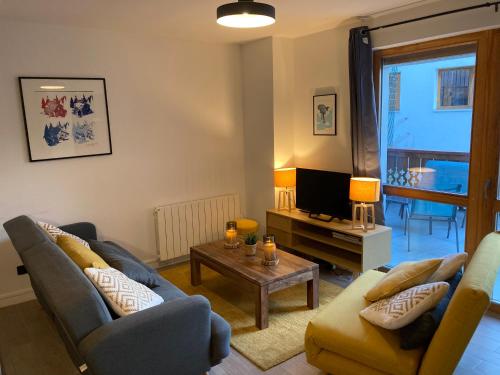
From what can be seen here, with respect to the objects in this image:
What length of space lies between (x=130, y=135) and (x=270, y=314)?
7.21ft

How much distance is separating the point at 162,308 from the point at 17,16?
271 cm

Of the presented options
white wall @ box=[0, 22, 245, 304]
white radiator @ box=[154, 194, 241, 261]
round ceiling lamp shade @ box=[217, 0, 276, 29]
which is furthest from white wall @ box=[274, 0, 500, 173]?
round ceiling lamp shade @ box=[217, 0, 276, 29]

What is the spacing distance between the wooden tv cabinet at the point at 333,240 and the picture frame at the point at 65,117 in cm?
189

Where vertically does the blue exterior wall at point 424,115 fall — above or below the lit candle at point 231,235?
above

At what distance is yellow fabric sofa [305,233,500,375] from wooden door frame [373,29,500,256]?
29.8 inches

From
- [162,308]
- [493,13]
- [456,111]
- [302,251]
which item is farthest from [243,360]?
[493,13]

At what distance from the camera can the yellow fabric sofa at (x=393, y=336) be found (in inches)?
74.6

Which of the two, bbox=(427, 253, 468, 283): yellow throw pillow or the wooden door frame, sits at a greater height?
the wooden door frame

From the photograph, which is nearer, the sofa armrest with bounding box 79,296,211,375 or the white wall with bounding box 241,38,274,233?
the sofa armrest with bounding box 79,296,211,375

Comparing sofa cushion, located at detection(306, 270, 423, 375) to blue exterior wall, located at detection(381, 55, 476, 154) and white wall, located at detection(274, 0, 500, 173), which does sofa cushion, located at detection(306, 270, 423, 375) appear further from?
white wall, located at detection(274, 0, 500, 173)

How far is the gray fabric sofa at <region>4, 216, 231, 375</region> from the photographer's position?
1885mm

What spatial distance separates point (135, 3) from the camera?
9.86 ft

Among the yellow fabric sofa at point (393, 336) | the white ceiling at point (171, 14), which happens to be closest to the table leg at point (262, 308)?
the yellow fabric sofa at point (393, 336)

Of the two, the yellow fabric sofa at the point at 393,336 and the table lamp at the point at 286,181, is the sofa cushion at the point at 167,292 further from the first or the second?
the table lamp at the point at 286,181
